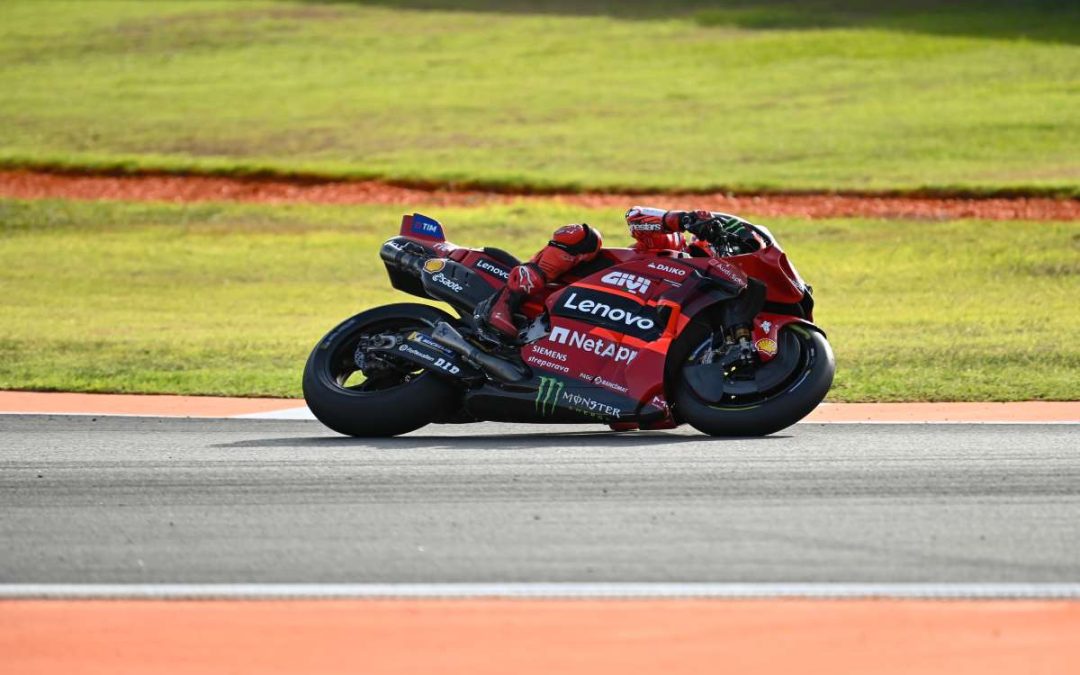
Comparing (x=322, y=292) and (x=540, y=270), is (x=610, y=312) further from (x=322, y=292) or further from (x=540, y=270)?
(x=322, y=292)

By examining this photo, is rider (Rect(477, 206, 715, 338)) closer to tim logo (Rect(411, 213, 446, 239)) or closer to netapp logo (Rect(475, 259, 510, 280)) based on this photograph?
netapp logo (Rect(475, 259, 510, 280))

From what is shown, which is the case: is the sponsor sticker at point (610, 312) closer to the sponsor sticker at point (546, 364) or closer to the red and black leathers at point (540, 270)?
the red and black leathers at point (540, 270)

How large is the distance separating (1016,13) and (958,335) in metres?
35.4

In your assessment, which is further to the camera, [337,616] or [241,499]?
[241,499]

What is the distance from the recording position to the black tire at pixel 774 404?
9.22 m

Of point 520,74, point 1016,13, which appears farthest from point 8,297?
point 1016,13

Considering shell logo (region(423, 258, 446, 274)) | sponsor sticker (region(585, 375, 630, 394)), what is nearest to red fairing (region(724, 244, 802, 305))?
sponsor sticker (region(585, 375, 630, 394))

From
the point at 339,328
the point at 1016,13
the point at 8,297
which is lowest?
the point at 8,297

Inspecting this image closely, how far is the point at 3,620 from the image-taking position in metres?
5.88

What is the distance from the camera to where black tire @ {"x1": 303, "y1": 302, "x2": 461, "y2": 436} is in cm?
973

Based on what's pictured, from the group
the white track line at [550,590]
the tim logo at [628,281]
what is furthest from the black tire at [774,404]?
the white track line at [550,590]

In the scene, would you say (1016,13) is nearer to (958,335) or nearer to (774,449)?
(958,335)

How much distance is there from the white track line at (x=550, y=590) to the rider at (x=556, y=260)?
375 centimetres

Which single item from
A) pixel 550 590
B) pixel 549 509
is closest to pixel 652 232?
pixel 549 509
